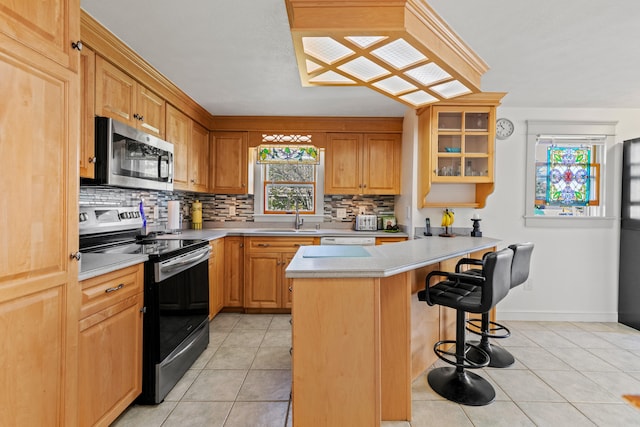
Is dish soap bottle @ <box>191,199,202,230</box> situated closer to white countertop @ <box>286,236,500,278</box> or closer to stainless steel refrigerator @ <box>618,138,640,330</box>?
white countertop @ <box>286,236,500,278</box>

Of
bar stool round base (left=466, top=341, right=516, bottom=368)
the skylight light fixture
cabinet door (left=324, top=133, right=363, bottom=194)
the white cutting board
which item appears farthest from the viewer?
cabinet door (left=324, top=133, right=363, bottom=194)

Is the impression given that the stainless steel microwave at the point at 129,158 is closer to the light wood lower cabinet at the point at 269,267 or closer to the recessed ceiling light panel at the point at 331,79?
the light wood lower cabinet at the point at 269,267

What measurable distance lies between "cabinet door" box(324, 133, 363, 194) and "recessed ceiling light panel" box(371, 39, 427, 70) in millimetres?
2252

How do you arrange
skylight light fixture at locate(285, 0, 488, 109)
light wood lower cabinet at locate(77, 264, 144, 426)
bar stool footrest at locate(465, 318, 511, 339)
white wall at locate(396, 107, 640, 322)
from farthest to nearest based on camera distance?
white wall at locate(396, 107, 640, 322) → bar stool footrest at locate(465, 318, 511, 339) → light wood lower cabinet at locate(77, 264, 144, 426) → skylight light fixture at locate(285, 0, 488, 109)

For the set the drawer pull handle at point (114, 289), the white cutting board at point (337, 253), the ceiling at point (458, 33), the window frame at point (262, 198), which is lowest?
the drawer pull handle at point (114, 289)

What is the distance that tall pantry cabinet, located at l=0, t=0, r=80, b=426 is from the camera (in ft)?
3.66

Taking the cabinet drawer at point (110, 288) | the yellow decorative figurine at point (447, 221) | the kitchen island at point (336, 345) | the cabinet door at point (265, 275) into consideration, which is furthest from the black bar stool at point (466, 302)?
the cabinet door at point (265, 275)

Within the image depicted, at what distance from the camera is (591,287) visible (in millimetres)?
3482

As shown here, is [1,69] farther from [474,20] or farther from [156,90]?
[474,20]

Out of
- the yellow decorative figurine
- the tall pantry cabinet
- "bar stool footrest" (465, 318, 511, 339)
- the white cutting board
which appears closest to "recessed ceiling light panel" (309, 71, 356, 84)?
the white cutting board

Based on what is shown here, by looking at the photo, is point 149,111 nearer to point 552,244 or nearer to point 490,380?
point 490,380

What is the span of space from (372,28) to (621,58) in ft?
7.55

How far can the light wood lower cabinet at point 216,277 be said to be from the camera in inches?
127

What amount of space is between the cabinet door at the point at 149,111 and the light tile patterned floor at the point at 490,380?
1.94 metres
